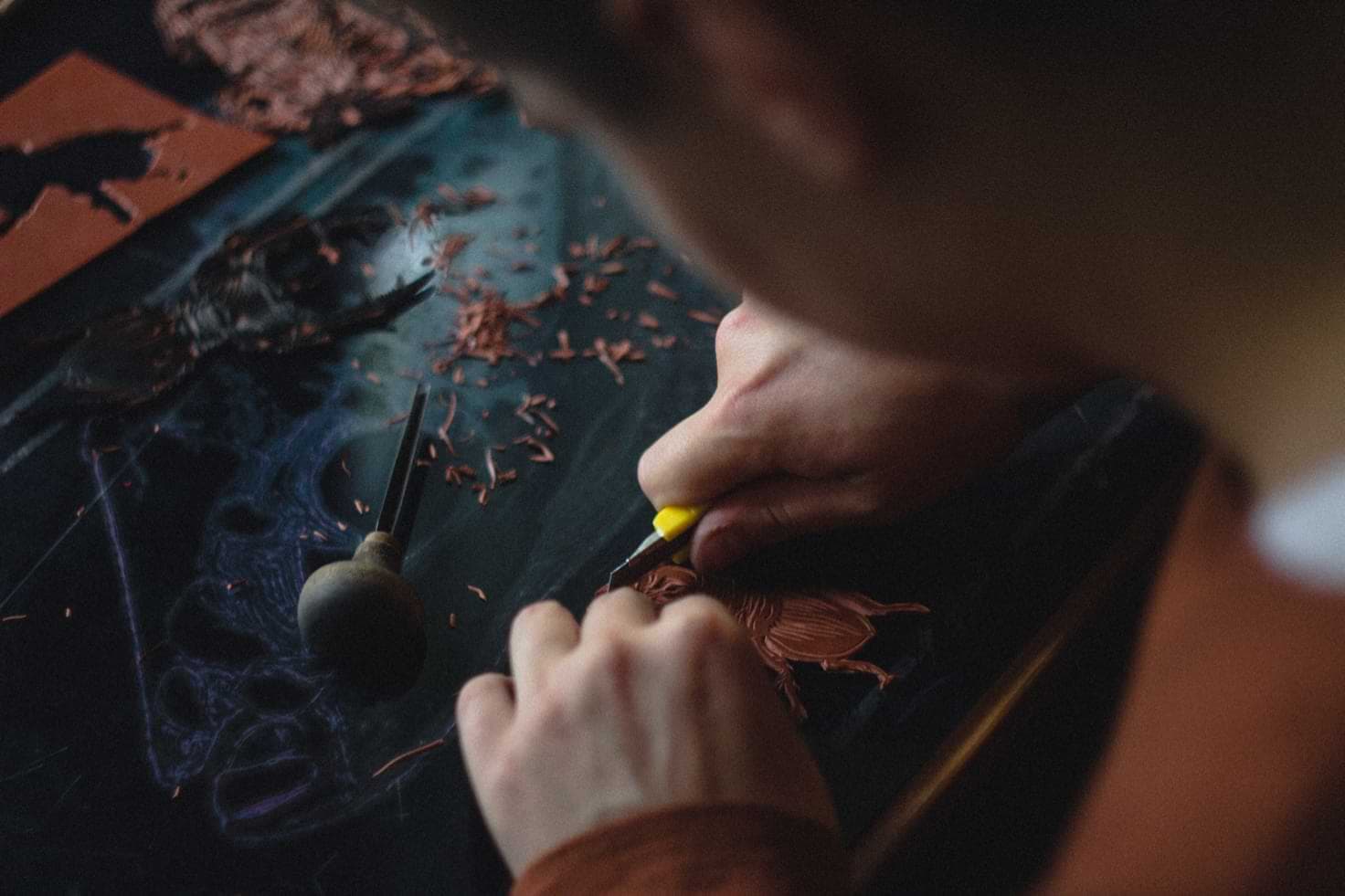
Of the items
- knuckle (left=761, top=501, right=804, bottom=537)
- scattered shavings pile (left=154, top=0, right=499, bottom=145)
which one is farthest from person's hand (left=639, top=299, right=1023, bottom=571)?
scattered shavings pile (left=154, top=0, right=499, bottom=145)

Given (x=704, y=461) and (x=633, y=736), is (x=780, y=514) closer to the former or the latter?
(x=704, y=461)

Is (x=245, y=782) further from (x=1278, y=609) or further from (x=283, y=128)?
(x=283, y=128)

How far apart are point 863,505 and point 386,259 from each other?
644 millimetres

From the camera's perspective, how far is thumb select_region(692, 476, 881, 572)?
73 centimetres

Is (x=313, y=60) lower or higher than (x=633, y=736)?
higher

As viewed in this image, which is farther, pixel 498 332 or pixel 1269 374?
pixel 498 332

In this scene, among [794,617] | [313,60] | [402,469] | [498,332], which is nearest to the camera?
[794,617]

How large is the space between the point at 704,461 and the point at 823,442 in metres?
0.09

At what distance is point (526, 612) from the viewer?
67 centimetres

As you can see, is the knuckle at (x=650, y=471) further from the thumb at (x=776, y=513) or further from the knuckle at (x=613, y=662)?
the knuckle at (x=613, y=662)

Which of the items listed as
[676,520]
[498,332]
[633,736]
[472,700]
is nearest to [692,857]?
[633,736]

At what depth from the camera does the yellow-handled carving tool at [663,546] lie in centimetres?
76

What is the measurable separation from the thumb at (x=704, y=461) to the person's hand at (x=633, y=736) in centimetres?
15

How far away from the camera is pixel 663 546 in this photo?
2.50 ft
